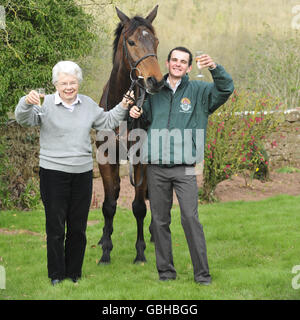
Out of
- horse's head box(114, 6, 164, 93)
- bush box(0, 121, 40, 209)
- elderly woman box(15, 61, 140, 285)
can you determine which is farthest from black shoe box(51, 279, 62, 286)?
bush box(0, 121, 40, 209)

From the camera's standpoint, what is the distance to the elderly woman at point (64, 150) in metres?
4.07

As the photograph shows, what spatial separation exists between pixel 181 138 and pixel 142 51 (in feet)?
3.00

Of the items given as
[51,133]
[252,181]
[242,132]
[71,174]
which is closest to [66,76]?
[51,133]

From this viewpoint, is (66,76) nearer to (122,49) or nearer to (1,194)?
(122,49)

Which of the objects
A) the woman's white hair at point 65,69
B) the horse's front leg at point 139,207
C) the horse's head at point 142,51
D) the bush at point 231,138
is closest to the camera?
the woman's white hair at point 65,69

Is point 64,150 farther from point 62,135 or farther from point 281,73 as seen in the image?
point 281,73

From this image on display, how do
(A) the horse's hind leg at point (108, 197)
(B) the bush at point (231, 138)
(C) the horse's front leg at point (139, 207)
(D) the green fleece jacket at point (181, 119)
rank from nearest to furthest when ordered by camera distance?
(D) the green fleece jacket at point (181, 119), (A) the horse's hind leg at point (108, 197), (C) the horse's front leg at point (139, 207), (B) the bush at point (231, 138)

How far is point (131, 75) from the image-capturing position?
461 centimetres

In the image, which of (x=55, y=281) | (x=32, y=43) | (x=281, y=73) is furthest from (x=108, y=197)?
(x=281, y=73)

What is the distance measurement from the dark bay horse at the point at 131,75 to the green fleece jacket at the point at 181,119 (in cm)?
28

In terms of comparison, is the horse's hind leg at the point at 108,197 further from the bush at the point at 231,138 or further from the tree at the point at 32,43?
the bush at the point at 231,138

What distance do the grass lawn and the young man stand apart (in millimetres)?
433

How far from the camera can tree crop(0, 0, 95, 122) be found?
27.7 ft

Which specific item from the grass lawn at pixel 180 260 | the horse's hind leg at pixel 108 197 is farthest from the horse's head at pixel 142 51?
the grass lawn at pixel 180 260
